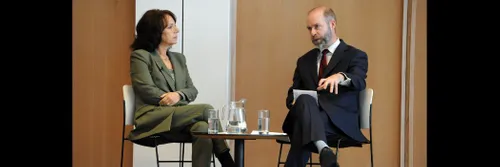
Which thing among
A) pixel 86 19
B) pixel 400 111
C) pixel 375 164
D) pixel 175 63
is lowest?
pixel 375 164

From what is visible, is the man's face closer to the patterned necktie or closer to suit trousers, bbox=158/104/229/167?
the patterned necktie

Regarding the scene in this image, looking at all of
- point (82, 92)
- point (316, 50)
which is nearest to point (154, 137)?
point (316, 50)

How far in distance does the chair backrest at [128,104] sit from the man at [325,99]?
0.96m

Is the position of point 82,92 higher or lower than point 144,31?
lower

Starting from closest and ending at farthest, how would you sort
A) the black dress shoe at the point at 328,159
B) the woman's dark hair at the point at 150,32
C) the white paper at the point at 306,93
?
the black dress shoe at the point at 328,159
the white paper at the point at 306,93
the woman's dark hair at the point at 150,32

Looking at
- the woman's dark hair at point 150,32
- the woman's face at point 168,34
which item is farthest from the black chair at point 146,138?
the woman's face at point 168,34

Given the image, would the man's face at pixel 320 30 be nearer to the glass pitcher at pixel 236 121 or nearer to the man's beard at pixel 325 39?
the man's beard at pixel 325 39

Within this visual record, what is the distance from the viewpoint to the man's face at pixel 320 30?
4.29 meters

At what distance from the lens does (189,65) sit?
5098 mm

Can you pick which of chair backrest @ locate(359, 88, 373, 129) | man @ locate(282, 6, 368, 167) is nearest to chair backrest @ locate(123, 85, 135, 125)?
man @ locate(282, 6, 368, 167)

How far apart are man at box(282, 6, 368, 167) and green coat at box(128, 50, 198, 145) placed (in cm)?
69

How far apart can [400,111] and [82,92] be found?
248 centimetres

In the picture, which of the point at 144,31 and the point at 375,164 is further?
the point at 375,164

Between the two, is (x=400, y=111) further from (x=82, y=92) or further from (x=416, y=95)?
(x=82, y=92)
